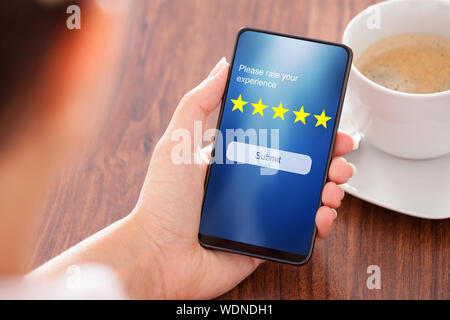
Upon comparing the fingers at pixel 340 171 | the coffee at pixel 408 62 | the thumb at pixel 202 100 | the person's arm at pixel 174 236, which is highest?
the coffee at pixel 408 62

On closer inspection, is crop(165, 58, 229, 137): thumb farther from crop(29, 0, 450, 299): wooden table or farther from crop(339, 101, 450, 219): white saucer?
crop(339, 101, 450, 219): white saucer

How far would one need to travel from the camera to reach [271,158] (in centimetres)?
67

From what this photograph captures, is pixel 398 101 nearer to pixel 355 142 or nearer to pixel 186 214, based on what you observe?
pixel 355 142

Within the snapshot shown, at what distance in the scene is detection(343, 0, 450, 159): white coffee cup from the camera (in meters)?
0.61

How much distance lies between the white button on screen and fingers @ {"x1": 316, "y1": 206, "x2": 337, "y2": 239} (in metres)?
0.06

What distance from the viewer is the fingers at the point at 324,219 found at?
0.64m

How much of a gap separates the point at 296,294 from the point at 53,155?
0.44 metres

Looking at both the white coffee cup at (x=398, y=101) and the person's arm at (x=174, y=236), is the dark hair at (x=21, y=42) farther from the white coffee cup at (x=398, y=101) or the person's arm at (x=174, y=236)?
the white coffee cup at (x=398, y=101)

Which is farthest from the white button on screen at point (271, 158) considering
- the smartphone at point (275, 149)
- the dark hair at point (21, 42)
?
the dark hair at point (21, 42)

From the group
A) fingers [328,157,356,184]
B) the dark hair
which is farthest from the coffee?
the dark hair

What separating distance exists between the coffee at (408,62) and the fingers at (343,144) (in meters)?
0.09

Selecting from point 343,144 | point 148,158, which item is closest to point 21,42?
point 148,158

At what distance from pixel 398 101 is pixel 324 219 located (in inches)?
6.8

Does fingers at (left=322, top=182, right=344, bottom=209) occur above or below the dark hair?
below
